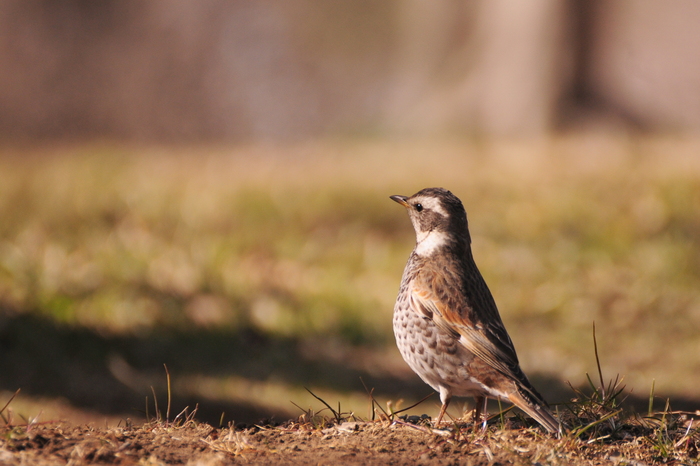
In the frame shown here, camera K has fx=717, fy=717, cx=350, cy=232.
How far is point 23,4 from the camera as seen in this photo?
18656 millimetres

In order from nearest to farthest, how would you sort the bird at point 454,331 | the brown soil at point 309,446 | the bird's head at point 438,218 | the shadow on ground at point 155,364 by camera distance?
the brown soil at point 309,446
the bird at point 454,331
the bird's head at point 438,218
the shadow on ground at point 155,364

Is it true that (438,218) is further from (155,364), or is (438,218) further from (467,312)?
(155,364)

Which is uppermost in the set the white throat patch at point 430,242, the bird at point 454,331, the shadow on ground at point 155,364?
the white throat patch at point 430,242

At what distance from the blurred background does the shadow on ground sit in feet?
0.08

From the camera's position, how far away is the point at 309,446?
3367 mm

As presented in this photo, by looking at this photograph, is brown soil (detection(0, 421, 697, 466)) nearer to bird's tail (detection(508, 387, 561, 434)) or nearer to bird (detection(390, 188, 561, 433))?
bird's tail (detection(508, 387, 561, 434))

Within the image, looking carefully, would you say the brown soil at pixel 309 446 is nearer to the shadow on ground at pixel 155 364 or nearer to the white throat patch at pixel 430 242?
the white throat patch at pixel 430 242

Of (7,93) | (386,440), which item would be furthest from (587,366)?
(7,93)

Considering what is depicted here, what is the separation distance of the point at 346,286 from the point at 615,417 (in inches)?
180

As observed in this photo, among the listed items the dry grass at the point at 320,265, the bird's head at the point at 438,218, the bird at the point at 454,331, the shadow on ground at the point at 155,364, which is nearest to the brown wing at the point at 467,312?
the bird at the point at 454,331

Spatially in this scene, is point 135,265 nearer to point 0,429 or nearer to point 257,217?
point 257,217

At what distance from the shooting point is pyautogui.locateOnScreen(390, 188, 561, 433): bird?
12.0 ft

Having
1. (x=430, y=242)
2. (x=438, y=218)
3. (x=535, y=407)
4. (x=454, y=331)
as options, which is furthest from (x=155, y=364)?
(x=535, y=407)

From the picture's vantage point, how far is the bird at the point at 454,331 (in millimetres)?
3662
